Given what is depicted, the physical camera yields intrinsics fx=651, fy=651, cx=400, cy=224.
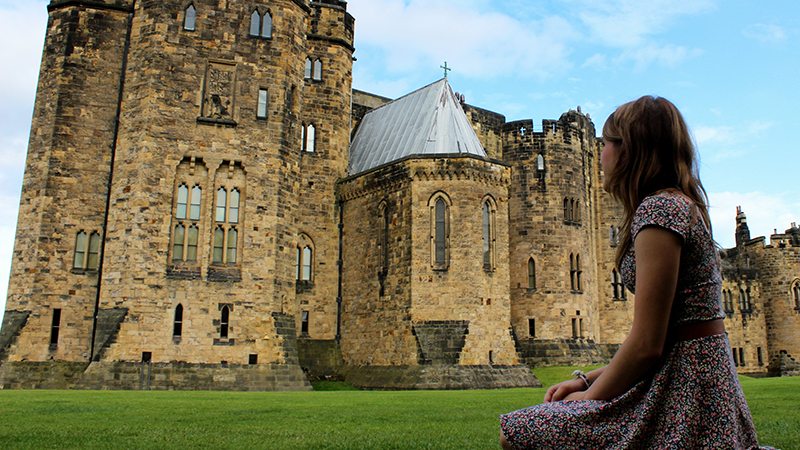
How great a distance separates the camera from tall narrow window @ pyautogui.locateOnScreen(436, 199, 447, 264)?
26562 mm

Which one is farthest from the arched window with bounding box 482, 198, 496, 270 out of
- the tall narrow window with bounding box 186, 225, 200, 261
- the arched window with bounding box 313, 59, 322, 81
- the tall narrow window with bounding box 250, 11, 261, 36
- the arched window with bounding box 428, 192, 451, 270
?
A: the tall narrow window with bounding box 250, 11, 261, 36

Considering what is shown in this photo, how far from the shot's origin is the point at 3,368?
23.3 meters

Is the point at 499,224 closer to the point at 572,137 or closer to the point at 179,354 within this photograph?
the point at 572,137

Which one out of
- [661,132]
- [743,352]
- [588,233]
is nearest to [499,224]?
[588,233]

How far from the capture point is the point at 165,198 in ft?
79.5

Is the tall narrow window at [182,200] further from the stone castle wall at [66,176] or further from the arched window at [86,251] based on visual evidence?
the arched window at [86,251]

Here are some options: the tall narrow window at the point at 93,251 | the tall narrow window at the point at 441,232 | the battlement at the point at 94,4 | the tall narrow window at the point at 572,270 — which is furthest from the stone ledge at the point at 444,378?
the battlement at the point at 94,4

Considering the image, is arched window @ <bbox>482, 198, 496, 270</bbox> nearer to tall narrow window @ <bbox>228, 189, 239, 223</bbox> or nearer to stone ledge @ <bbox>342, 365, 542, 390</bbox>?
stone ledge @ <bbox>342, 365, 542, 390</bbox>

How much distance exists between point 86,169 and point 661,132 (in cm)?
2691

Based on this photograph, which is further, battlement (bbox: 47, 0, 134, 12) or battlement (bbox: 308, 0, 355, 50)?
battlement (bbox: 308, 0, 355, 50)

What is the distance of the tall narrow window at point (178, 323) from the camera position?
23.2 metres

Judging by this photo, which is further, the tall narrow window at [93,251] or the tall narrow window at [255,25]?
the tall narrow window at [255,25]

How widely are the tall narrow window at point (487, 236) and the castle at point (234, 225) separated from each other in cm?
9

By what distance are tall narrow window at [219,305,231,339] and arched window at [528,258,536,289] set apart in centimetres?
1653
